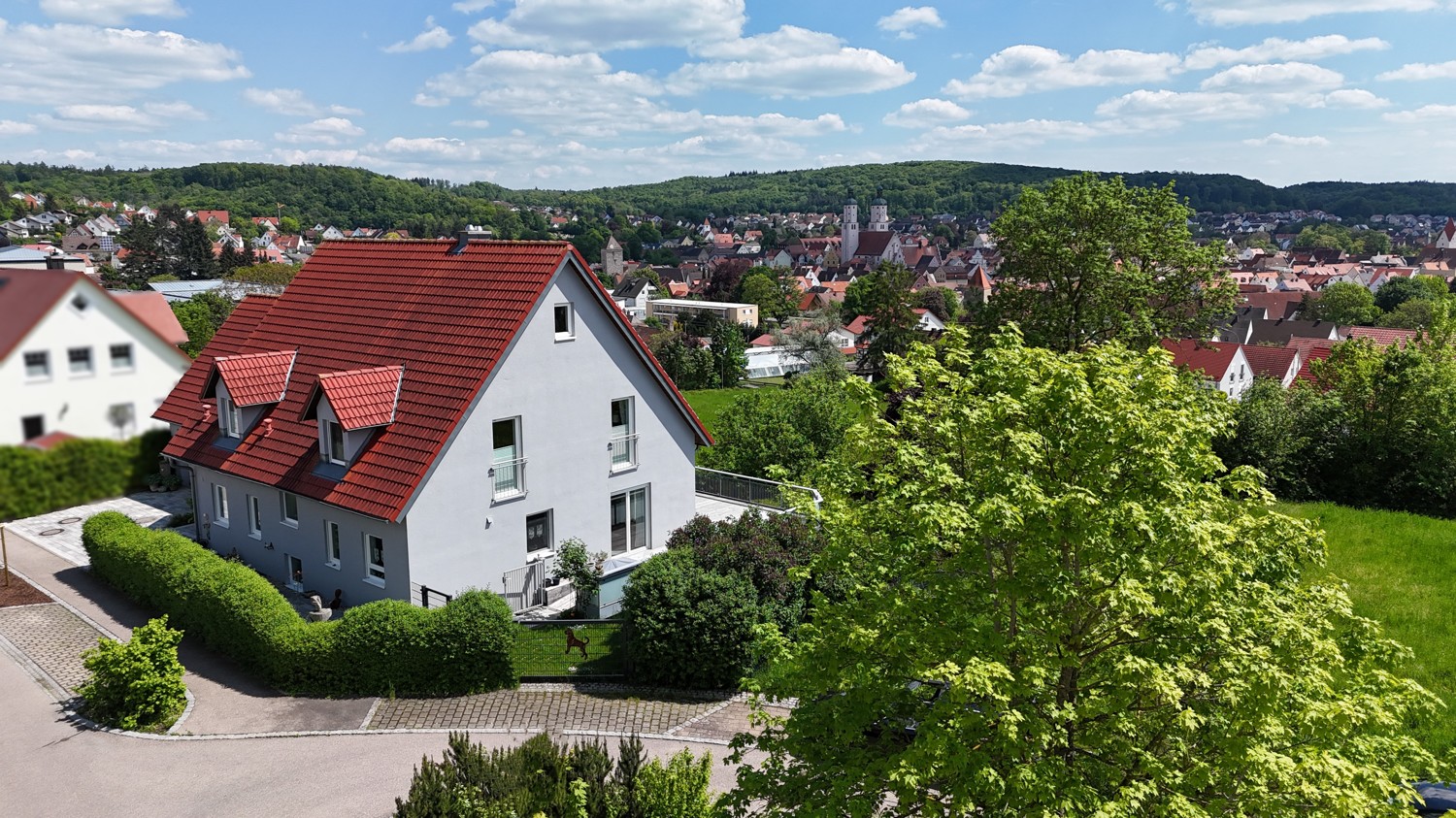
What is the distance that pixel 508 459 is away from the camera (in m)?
25.5

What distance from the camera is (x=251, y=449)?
85.6 ft

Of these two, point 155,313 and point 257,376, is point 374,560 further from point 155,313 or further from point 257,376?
point 155,313

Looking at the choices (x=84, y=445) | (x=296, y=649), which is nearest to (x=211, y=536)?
Answer: (x=296, y=649)

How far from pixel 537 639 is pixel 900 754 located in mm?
12156

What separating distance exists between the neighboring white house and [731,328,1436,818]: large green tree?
9.63 metres

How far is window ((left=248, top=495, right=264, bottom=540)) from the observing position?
88.3 feet

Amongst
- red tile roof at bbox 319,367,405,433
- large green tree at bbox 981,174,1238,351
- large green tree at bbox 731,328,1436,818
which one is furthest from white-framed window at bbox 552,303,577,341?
large green tree at bbox 981,174,1238,351

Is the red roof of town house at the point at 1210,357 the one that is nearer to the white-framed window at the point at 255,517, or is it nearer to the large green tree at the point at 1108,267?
the large green tree at the point at 1108,267

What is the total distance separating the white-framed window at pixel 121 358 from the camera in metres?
2.68

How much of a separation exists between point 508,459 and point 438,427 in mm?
2310

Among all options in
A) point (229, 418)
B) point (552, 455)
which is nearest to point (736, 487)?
point (552, 455)

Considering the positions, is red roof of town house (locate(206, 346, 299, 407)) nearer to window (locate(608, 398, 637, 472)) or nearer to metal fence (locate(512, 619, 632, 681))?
window (locate(608, 398, 637, 472))

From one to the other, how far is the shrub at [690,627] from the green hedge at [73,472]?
740 inches

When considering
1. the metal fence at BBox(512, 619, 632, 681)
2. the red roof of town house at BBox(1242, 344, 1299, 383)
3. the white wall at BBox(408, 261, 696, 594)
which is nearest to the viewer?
the metal fence at BBox(512, 619, 632, 681)
